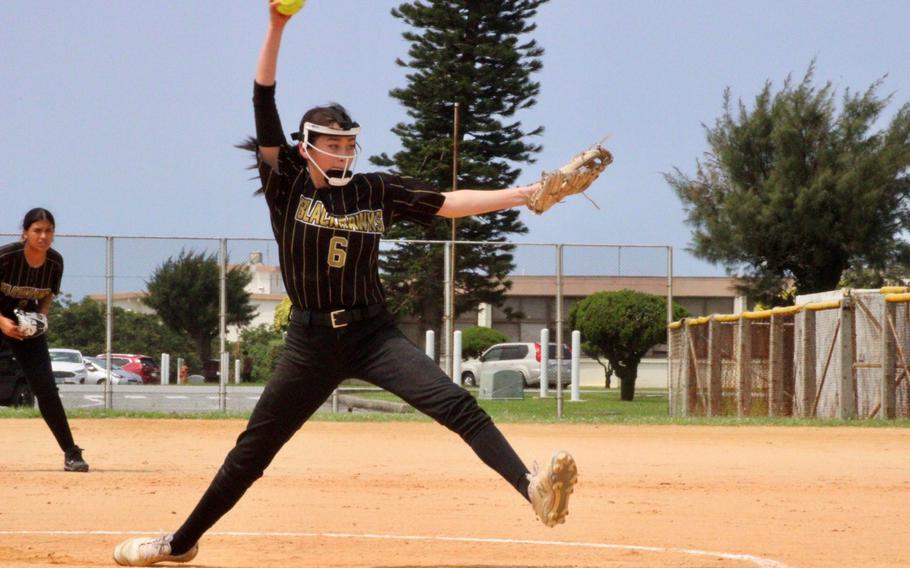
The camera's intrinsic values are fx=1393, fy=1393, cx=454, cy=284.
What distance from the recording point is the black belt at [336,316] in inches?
245

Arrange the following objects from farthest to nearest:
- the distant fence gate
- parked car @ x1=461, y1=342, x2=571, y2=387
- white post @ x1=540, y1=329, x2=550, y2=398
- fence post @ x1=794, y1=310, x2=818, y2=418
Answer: parked car @ x1=461, y1=342, x2=571, y2=387
white post @ x1=540, y1=329, x2=550, y2=398
fence post @ x1=794, y1=310, x2=818, y2=418
the distant fence gate

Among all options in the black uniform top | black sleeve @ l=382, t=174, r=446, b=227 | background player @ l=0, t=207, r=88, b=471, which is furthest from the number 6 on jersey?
the black uniform top

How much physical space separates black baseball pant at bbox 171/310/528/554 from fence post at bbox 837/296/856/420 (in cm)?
1610

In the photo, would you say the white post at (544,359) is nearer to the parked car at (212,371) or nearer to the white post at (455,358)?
the white post at (455,358)

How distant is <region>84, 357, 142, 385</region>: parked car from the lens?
850 inches

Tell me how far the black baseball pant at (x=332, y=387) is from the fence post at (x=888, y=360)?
15.5m

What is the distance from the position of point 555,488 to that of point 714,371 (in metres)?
19.7

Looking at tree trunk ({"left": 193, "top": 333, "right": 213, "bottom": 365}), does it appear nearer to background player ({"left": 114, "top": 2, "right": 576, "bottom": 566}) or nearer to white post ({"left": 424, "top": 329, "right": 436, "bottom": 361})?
white post ({"left": 424, "top": 329, "right": 436, "bottom": 361})

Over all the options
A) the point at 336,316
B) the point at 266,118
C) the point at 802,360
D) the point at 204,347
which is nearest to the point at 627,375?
the point at 802,360

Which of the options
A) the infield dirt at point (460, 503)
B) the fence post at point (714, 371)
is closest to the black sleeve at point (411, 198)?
the infield dirt at point (460, 503)

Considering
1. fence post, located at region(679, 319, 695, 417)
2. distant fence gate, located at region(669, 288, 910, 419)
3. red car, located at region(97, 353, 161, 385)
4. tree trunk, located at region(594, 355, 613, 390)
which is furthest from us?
tree trunk, located at region(594, 355, 613, 390)

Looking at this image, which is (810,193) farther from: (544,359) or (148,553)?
(148,553)

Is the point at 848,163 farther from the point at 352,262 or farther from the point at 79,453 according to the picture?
the point at 352,262

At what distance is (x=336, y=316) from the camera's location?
6223 mm
